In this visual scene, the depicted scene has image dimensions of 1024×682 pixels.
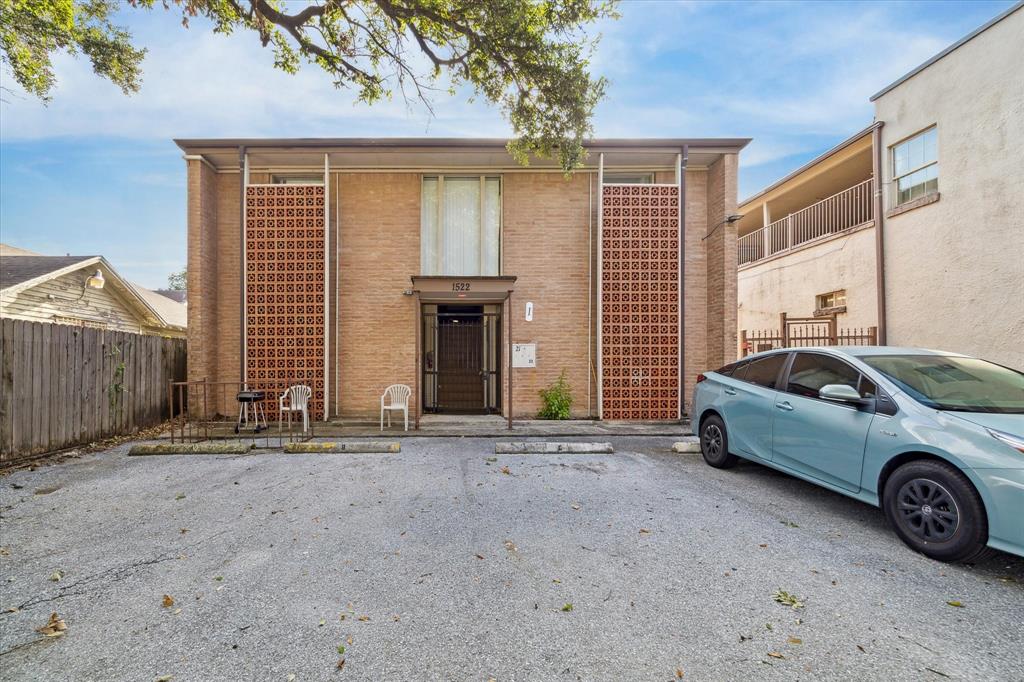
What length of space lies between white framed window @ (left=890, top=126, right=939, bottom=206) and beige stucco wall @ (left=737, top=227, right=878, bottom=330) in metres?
1.19

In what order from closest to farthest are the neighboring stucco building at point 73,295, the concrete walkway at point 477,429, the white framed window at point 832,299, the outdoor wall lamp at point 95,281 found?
the concrete walkway at point 477,429 → the white framed window at point 832,299 → the neighboring stucco building at point 73,295 → the outdoor wall lamp at point 95,281

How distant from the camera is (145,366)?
8.60 m

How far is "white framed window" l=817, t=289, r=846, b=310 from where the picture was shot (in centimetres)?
1229

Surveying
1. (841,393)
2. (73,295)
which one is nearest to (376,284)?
(841,393)

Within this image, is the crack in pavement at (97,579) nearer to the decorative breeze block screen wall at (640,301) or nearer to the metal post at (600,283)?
the metal post at (600,283)

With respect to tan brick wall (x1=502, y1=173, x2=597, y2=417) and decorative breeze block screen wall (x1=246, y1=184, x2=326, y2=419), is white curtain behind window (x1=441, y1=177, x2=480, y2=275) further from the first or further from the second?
decorative breeze block screen wall (x1=246, y1=184, x2=326, y2=419)

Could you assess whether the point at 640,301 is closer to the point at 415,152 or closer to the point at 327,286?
the point at 415,152

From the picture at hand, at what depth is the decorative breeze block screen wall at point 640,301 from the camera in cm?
969

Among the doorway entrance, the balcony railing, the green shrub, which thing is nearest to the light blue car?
the green shrub

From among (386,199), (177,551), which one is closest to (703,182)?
(386,199)

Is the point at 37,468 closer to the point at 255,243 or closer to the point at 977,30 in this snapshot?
the point at 255,243

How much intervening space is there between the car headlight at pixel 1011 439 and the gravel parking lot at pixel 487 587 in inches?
37.9

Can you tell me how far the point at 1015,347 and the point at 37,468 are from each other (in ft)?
52.7

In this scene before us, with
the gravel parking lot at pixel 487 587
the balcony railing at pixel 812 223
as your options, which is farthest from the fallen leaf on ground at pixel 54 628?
the balcony railing at pixel 812 223
